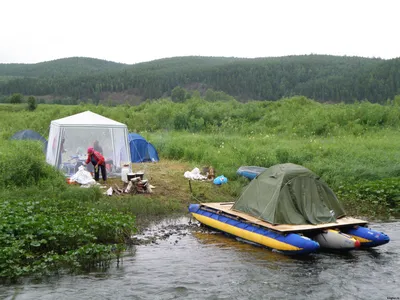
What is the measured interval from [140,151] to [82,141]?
4271mm

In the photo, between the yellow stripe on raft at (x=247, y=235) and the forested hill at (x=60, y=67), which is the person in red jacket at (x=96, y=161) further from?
the forested hill at (x=60, y=67)

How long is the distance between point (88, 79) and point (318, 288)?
72.4 meters

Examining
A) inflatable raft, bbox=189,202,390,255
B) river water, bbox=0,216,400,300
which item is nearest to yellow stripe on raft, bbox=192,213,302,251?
inflatable raft, bbox=189,202,390,255

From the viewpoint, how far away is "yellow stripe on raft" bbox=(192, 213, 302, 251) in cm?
1141

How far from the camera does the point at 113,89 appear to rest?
72.5 meters

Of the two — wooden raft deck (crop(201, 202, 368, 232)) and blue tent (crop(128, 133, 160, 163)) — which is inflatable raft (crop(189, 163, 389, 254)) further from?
blue tent (crop(128, 133, 160, 163))

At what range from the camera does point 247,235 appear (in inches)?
490

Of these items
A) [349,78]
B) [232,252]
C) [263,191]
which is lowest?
[232,252]

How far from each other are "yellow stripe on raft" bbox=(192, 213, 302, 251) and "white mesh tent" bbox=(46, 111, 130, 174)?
5788 millimetres

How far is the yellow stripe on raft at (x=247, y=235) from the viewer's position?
11.4 meters

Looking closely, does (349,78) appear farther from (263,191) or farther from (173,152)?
(263,191)

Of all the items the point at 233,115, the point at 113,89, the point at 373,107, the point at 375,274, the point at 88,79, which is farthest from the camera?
the point at 88,79

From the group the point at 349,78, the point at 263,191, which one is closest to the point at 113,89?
the point at 349,78

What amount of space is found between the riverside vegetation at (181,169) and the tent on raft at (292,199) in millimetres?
3258
